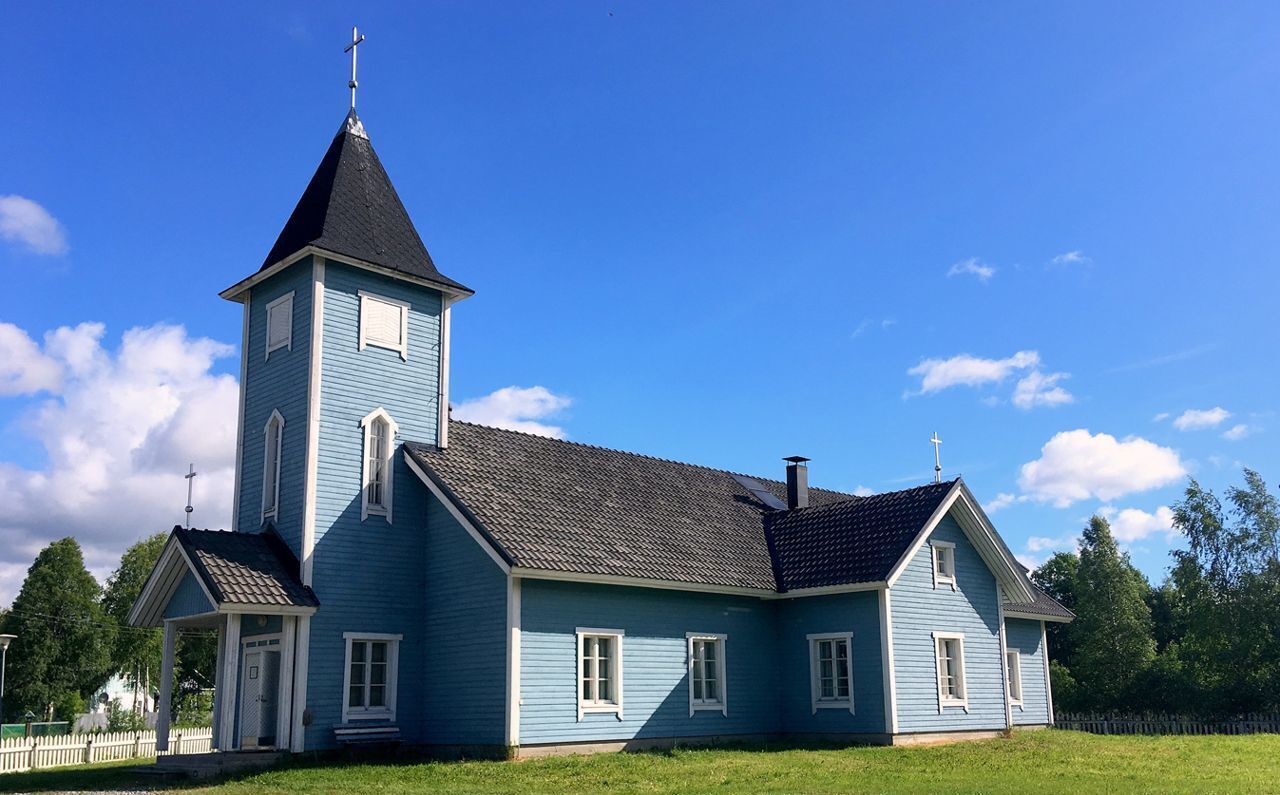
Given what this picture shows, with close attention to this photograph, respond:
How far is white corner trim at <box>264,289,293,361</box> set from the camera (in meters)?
22.8

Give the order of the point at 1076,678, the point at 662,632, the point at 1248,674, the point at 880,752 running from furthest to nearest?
the point at 1076,678 → the point at 1248,674 → the point at 662,632 → the point at 880,752

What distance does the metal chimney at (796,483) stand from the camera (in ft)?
96.6

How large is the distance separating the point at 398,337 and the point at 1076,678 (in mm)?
38100

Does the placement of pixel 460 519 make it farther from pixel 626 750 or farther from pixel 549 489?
pixel 626 750

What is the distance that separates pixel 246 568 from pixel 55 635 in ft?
146

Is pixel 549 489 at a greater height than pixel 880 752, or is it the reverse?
pixel 549 489

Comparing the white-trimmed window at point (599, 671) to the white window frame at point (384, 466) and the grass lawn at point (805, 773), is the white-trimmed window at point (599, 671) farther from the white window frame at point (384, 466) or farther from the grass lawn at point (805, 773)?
the white window frame at point (384, 466)

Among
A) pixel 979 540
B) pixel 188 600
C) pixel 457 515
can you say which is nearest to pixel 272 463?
pixel 188 600

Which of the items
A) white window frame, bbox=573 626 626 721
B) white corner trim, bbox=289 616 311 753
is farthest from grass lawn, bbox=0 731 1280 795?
white window frame, bbox=573 626 626 721

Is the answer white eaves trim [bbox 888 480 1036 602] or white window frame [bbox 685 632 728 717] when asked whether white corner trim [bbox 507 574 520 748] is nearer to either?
white window frame [bbox 685 632 728 717]

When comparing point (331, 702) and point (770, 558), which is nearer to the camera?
point (331, 702)

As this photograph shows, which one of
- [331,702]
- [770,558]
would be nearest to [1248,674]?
[770,558]

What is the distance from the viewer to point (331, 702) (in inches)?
808

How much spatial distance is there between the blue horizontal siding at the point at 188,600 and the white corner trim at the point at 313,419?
76.5 inches
